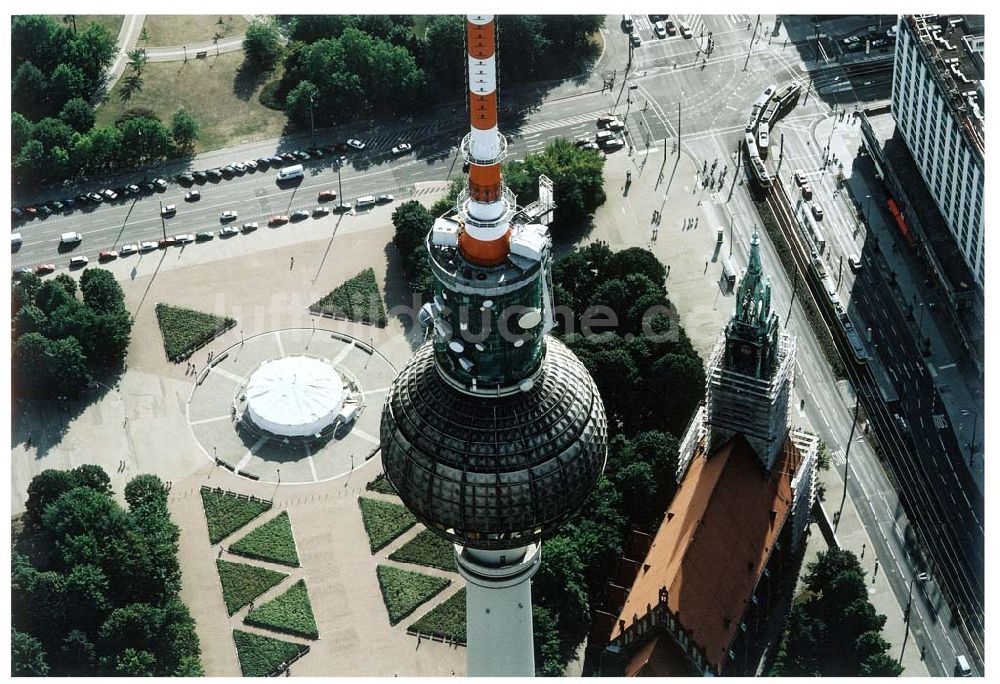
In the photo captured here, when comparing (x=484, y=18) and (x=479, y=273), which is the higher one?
(x=484, y=18)

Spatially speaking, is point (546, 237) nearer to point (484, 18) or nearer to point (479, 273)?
point (479, 273)

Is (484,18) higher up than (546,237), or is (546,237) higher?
(484,18)

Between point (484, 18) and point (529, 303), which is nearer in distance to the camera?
point (484, 18)

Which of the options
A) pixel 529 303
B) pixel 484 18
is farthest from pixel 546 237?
pixel 484 18

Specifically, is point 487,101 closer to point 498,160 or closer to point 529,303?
point 498,160

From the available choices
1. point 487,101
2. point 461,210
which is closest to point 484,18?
point 487,101

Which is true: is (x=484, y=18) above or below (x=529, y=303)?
above

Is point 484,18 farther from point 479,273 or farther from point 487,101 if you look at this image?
point 479,273

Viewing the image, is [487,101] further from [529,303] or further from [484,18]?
[529,303]
